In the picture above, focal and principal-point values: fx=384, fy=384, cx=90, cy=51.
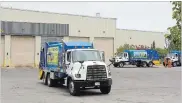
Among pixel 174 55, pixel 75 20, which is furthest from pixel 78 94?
pixel 174 55

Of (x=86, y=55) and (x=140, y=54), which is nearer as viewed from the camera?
(x=86, y=55)

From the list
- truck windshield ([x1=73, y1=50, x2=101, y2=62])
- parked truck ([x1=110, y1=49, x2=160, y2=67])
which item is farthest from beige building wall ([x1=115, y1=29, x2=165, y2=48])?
truck windshield ([x1=73, y1=50, x2=101, y2=62])

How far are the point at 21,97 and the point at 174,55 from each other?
5160 centimetres

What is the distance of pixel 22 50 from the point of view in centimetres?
5625

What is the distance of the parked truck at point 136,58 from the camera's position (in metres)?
57.9

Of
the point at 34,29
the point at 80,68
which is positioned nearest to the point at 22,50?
the point at 34,29

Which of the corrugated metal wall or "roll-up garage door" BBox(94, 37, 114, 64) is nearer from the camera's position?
the corrugated metal wall

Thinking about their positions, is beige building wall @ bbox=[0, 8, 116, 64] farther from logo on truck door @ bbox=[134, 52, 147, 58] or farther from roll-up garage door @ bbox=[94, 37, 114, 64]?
logo on truck door @ bbox=[134, 52, 147, 58]

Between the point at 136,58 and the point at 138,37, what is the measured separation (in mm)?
26846

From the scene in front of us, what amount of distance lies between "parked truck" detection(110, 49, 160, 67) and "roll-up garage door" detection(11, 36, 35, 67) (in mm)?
12264

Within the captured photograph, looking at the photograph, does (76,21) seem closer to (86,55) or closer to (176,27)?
(176,27)

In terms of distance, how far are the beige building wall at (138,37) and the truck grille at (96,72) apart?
2418 inches

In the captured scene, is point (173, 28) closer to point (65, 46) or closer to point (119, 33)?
point (65, 46)

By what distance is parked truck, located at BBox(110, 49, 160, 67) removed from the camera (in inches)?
2279
